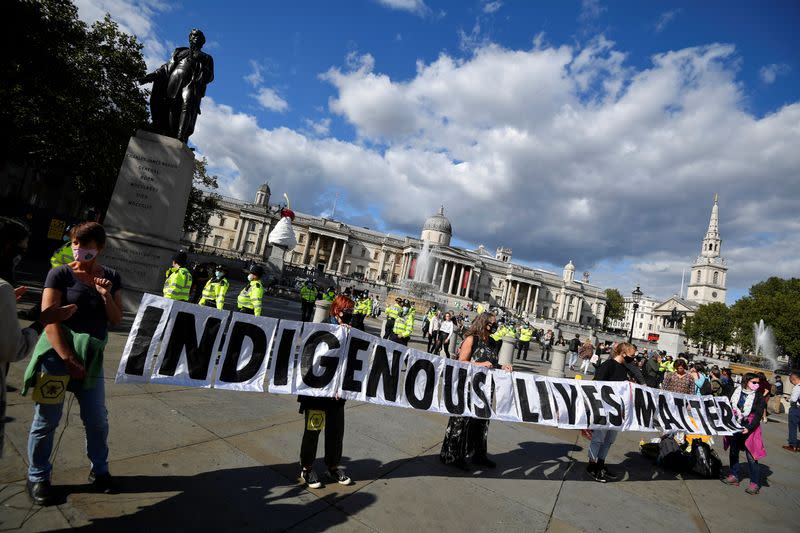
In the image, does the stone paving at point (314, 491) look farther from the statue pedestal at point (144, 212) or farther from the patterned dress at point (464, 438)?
the statue pedestal at point (144, 212)

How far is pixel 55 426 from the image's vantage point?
2930 millimetres

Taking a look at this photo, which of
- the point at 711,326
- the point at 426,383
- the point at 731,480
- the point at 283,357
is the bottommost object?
the point at 731,480

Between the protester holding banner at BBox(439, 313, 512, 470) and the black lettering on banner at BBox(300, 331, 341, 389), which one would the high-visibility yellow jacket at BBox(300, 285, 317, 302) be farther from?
the black lettering on banner at BBox(300, 331, 341, 389)

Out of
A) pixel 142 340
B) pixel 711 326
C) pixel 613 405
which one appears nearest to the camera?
pixel 142 340

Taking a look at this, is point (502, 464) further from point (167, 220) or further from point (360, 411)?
point (167, 220)

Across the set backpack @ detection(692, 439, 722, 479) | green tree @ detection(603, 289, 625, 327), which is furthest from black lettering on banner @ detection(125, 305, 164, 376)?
green tree @ detection(603, 289, 625, 327)

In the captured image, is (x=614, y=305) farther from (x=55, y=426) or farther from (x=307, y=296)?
(x=55, y=426)

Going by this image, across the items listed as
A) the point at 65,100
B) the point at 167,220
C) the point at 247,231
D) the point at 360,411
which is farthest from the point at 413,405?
the point at 247,231

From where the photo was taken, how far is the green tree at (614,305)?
109 m

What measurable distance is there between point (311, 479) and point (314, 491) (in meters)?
0.11

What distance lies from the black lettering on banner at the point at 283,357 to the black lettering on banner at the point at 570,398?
391 cm

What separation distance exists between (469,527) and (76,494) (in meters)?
3.35

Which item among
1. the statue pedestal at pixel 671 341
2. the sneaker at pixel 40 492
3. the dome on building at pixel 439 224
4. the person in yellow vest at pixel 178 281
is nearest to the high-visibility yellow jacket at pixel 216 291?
the person in yellow vest at pixel 178 281

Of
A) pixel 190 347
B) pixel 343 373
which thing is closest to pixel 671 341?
pixel 343 373
